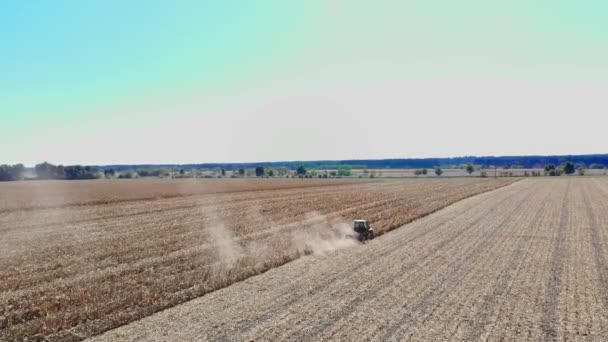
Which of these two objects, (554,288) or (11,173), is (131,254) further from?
(11,173)

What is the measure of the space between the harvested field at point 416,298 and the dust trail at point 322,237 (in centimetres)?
112

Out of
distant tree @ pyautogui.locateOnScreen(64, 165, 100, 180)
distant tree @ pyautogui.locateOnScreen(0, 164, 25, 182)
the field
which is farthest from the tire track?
distant tree @ pyautogui.locateOnScreen(0, 164, 25, 182)

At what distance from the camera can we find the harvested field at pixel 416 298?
31.1 feet

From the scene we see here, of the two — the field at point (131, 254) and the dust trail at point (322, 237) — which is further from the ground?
the field at point (131, 254)

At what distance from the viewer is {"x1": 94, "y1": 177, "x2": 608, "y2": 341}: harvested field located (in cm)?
948

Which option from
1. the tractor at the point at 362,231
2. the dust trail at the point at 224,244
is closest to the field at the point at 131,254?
the dust trail at the point at 224,244

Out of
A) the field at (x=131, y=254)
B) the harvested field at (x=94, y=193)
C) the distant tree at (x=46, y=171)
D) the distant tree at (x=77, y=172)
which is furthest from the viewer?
the distant tree at (x=46, y=171)

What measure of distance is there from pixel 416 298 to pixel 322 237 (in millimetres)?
10453

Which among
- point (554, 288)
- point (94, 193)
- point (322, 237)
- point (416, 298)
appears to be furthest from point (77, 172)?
point (554, 288)

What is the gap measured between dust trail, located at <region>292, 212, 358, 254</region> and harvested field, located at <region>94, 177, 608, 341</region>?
43.9 inches

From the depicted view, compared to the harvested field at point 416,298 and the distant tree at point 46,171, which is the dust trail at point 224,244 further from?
the distant tree at point 46,171

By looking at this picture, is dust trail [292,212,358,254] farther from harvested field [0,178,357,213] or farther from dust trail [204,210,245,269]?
harvested field [0,178,357,213]

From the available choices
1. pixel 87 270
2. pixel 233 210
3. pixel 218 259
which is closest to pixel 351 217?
pixel 233 210

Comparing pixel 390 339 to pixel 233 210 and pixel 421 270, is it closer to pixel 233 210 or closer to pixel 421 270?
pixel 421 270
